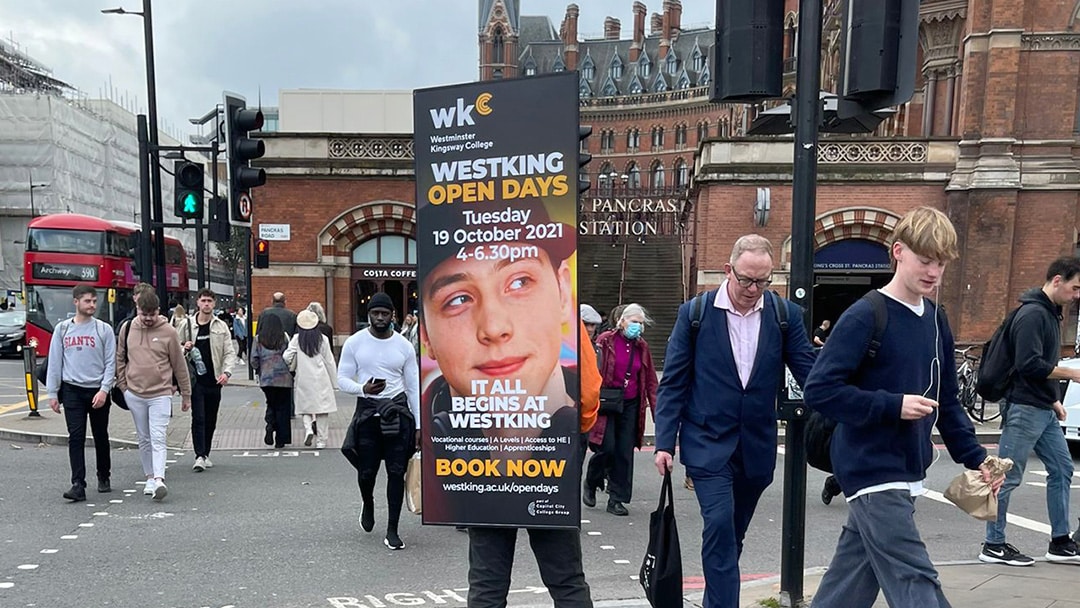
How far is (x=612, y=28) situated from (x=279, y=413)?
81.1m

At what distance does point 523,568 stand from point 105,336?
170 inches

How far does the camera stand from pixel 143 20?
12.3 metres

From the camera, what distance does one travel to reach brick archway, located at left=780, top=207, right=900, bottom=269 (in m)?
18.0

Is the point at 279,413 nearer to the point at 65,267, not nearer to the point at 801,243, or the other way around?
the point at 801,243

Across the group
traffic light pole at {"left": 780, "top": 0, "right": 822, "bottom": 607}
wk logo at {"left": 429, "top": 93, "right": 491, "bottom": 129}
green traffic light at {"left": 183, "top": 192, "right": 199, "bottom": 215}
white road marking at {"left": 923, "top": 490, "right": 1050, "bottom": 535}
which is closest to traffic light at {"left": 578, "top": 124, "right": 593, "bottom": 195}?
wk logo at {"left": 429, "top": 93, "right": 491, "bottom": 129}

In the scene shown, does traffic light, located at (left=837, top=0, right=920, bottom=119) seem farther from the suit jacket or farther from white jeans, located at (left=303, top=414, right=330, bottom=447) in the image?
white jeans, located at (left=303, top=414, right=330, bottom=447)

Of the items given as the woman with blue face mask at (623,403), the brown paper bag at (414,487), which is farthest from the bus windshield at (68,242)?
the brown paper bag at (414,487)

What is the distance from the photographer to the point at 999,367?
190 inches

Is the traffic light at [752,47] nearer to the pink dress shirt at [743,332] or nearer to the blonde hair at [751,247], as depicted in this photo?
the blonde hair at [751,247]

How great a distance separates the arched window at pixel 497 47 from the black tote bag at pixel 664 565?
269 ft

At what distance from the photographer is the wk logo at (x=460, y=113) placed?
3.24 metres

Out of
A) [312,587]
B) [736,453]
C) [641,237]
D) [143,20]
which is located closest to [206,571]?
[312,587]

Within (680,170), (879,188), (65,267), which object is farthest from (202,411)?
(680,170)

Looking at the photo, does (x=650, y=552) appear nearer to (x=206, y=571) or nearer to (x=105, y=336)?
(x=206, y=571)
